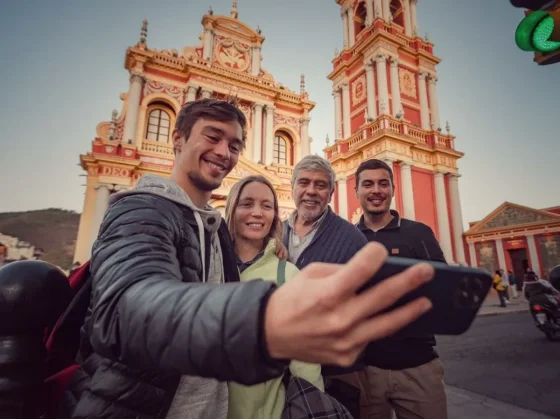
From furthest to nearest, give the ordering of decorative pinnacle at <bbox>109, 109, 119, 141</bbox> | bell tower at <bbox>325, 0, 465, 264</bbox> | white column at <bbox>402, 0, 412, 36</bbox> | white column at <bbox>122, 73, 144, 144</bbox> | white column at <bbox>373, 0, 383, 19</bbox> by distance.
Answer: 1. white column at <bbox>402, 0, 412, 36</bbox>
2. white column at <bbox>373, 0, 383, 19</bbox>
3. bell tower at <bbox>325, 0, 465, 264</bbox>
4. white column at <bbox>122, 73, 144, 144</bbox>
5. decorative pinnacle at <bbox>109, 109, 119, 141</bbox>

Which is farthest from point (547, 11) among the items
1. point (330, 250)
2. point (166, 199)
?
point (166, 199)

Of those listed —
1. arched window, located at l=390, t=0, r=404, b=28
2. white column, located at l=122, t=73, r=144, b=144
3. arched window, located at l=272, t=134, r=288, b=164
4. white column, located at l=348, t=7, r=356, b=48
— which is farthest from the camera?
arched window, located at l=390, t=0, r=404, b=28

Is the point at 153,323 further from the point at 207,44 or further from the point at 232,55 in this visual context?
the point at 232,55

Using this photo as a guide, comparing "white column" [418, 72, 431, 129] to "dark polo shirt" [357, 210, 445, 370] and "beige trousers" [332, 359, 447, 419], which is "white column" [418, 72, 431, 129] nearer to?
"dark polo shirt" [357, 210, 445, 370]

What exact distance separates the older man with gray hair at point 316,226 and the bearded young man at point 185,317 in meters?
1.07

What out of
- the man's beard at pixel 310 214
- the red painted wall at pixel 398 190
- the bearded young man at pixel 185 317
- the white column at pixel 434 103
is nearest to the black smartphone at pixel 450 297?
the bearded young man at pixel 185 317

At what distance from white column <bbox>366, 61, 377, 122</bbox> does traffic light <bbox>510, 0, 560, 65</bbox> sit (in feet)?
41.5

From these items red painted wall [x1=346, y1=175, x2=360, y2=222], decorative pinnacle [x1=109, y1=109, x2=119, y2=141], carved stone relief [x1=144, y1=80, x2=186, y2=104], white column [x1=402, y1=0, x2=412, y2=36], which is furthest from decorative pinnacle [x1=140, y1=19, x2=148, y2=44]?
white column [x1=402, y1=0, x2=412, y2=36]

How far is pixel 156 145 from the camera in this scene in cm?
1220

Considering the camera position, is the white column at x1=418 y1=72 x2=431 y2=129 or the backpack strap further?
the white column at x1=418 y1=72 x2=431 y2=129

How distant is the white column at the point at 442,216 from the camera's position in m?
12.0

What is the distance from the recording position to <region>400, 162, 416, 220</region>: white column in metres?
11.4

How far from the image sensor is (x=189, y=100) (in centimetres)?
1212

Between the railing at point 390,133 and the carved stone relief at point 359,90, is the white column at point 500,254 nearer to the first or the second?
the railing at point 390,133
